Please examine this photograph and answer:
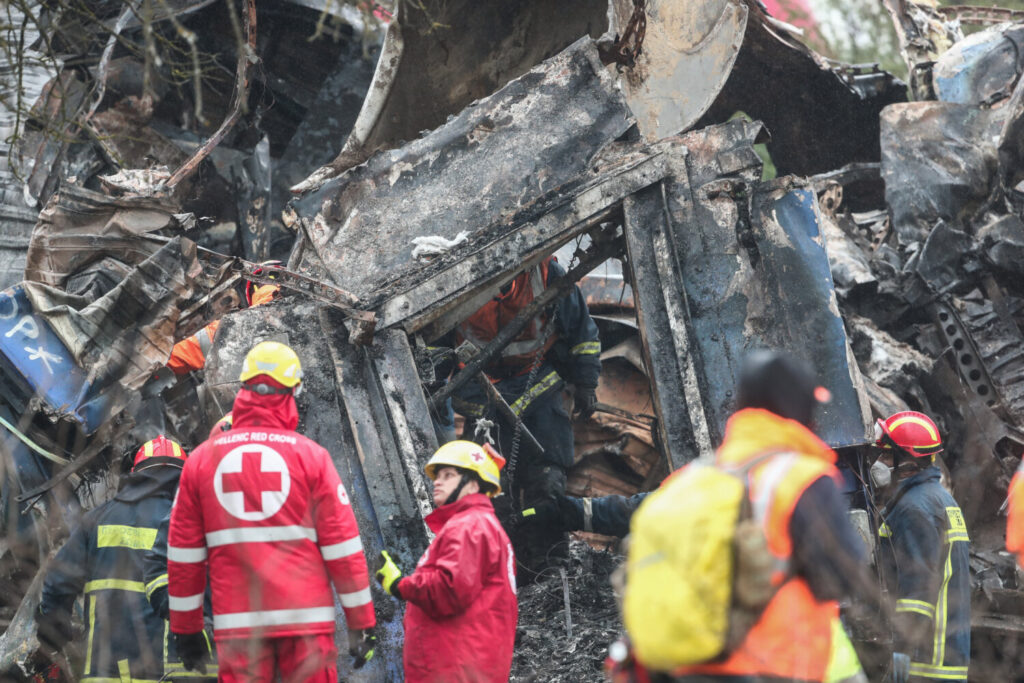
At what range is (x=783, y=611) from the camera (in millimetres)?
1917

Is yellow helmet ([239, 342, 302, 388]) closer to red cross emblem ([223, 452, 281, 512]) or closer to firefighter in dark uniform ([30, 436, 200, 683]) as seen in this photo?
red cross emblem ([223, 452, 281, 512])

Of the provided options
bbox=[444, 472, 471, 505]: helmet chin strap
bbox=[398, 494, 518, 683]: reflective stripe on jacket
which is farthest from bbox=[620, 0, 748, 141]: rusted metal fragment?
bbox=[398, 494, 518, 683]: reflective stripe on jacket

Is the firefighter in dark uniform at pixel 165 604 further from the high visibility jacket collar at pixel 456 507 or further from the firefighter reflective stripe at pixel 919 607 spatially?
the firefighter reflective stripe at pixel 919 607

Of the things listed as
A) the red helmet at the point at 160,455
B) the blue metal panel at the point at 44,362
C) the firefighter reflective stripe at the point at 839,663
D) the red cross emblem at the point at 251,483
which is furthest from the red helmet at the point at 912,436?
the blue metal panel at the point at 44,362

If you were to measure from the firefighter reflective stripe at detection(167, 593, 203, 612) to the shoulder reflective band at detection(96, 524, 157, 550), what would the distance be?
497mm

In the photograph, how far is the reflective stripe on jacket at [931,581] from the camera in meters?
3.55

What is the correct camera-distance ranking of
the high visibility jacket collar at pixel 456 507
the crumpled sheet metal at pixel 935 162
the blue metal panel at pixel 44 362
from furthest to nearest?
the crumpled sheet metal at pixel 935 162
the blue metal panel at pixel 44 362
the high visibility jacket collar at pixel 456 507

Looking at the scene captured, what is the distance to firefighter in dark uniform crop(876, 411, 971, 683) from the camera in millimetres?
3557

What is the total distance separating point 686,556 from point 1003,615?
136 inches

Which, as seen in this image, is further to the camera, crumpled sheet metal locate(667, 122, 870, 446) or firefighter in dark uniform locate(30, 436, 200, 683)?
crumpled sheet metal locate(667, 122, 870, 446)

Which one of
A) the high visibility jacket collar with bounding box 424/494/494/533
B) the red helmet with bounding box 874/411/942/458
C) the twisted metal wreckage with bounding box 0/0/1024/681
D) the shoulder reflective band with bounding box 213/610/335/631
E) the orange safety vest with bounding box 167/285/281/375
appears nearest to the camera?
the shoulder reflective band with bounding box 213/610/335/631

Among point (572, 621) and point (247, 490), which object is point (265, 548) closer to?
point (247, 490)

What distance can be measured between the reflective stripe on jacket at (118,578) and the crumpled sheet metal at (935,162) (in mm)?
5502

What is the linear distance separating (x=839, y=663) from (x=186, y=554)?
2043mm
